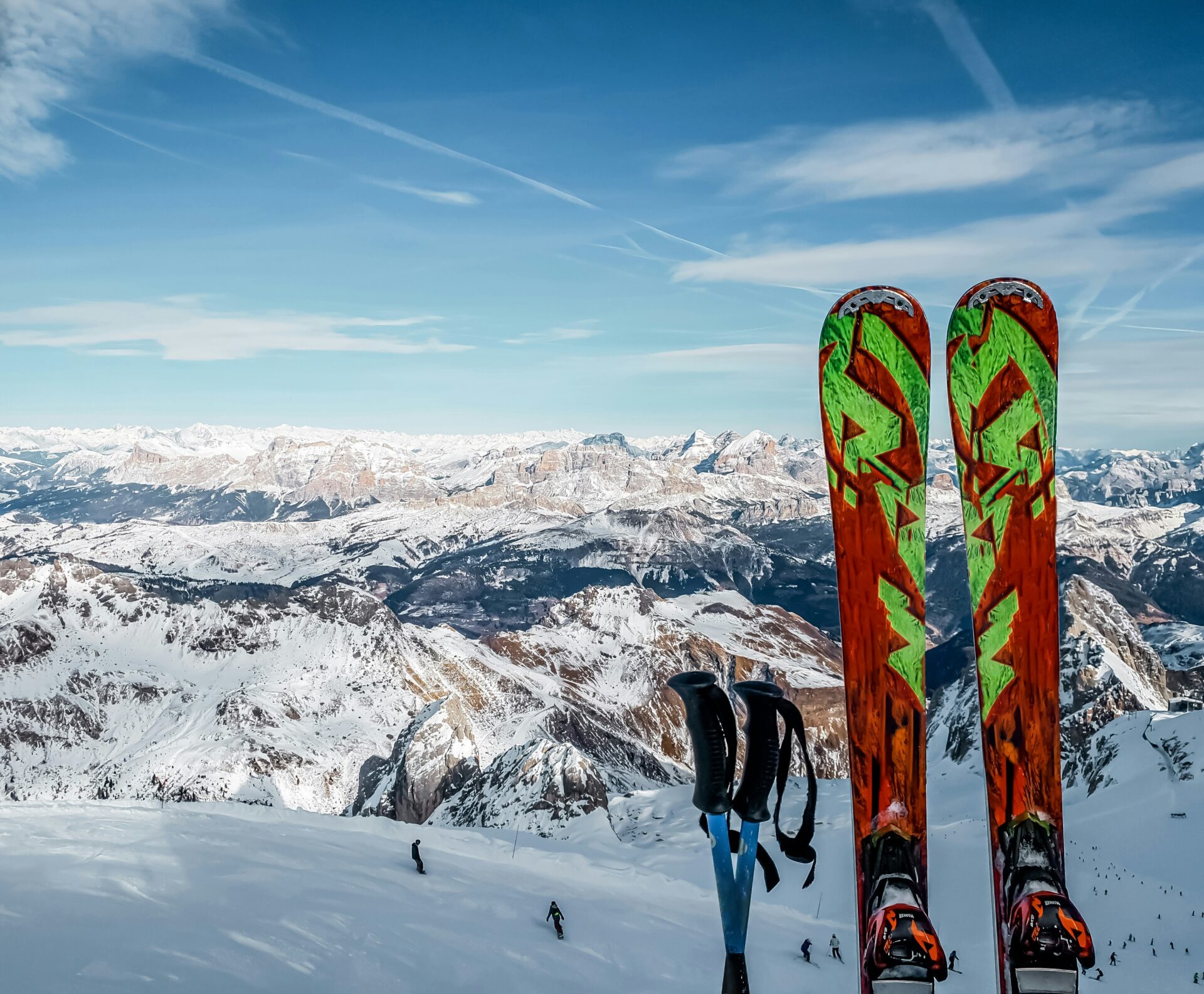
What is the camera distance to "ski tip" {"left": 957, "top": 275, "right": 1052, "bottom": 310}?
385 inches

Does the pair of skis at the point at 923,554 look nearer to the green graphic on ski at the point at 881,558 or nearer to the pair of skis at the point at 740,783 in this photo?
the green graphic on ski at the point at 881,558

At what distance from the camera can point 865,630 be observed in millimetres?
9680

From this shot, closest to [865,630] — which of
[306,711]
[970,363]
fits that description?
[970,363]

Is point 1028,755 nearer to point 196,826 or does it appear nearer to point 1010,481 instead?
point 1010,481

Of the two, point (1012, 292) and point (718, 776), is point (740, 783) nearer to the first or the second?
point (718, 776)

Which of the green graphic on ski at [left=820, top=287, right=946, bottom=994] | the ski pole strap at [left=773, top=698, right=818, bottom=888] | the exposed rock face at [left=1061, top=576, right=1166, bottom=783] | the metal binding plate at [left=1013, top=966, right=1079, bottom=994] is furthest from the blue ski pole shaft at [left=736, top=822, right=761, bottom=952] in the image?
the exposed rock face at [left=1061, top=576, right=1166, bottom=783]

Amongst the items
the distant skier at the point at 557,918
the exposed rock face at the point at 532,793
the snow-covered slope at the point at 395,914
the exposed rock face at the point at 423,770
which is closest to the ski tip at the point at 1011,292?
the snow-covered slope at the point at 395,914

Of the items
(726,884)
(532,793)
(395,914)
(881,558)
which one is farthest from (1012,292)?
(532,793)

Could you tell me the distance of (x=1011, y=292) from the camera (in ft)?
32.2

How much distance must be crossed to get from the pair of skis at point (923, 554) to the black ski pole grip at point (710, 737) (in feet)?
5.42

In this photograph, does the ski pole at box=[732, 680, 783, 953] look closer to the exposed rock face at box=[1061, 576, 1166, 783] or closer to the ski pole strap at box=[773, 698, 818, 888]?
the ski pole strap at box=[773, 698, 818, 888]

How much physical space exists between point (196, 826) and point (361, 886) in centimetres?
642

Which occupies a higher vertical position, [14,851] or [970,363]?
[970,363]

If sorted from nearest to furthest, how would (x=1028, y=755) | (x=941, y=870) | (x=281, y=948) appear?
(x=1028, y=755) < (x=281, y=948) < (x=941, y=870)
